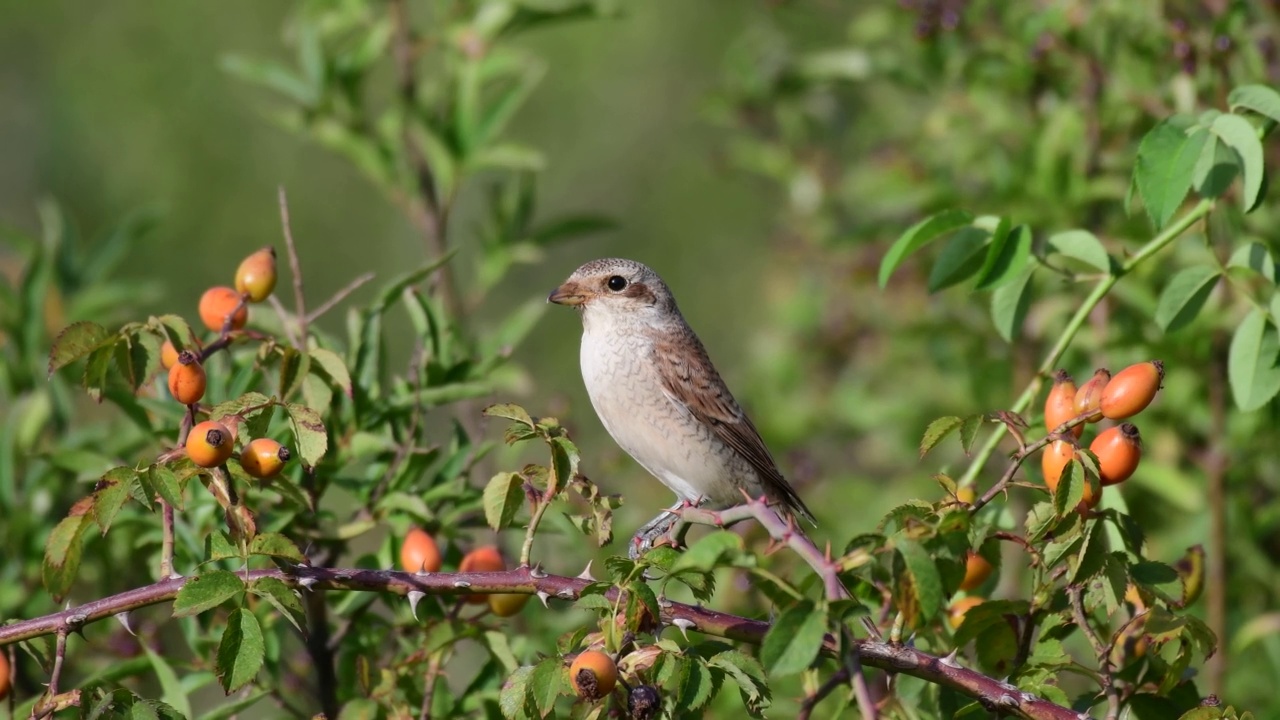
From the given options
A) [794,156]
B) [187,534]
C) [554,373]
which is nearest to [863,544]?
[187,534]

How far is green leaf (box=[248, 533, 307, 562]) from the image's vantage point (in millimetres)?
2217

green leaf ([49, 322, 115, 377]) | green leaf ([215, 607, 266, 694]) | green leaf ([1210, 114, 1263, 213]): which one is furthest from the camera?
green leaf ([1210, 114, 1263, 213])

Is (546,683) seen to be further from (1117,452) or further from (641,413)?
(641,413)

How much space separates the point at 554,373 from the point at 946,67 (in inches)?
195

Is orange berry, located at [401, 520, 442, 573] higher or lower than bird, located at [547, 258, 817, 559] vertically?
higher

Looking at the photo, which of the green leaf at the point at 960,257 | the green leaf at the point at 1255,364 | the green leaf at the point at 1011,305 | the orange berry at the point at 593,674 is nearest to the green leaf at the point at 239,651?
the orange berry at the point at 593,674

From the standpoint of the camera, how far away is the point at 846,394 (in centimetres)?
534

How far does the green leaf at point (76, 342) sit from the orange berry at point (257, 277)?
0.32 m

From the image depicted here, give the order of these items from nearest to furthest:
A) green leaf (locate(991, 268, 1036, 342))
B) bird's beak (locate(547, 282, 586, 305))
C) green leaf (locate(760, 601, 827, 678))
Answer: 1. green leaf (locate(760, 601, 827, 678))
2. green leaf (locate(991, 268, 1036, 342))
3. bird's beak (locate(547, 282, 586, 305))

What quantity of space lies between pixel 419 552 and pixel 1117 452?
1390mm

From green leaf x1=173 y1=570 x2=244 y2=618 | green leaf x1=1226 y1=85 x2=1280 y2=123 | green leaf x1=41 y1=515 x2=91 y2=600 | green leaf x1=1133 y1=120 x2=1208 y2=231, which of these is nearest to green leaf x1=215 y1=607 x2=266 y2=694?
green leaf x1=173 y1=570 x2=244 y2=618

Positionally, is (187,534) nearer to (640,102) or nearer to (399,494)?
(399,494)

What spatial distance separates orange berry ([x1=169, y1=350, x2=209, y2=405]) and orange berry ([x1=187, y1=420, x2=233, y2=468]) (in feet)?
0.58

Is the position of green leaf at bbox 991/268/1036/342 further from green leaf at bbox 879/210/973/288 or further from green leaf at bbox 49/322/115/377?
green leaf at bbox 49/322/115/377
